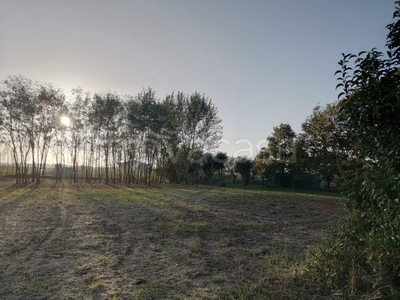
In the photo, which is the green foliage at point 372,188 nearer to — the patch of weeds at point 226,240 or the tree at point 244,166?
the patch of weeds at point 226,240

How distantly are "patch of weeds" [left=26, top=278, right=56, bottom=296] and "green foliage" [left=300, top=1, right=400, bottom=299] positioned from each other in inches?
135

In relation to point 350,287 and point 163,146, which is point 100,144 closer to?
point 163,146

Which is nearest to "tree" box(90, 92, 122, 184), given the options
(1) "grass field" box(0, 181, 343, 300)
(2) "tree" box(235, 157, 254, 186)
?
(2) "tree" box(235, 157, 254, 186)

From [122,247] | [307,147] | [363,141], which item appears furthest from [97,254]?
[307,147]

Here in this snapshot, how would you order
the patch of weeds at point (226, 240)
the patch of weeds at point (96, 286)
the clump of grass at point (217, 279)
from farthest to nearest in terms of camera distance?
1. the patch of weeds at point (226, 240)
2. the clump of grass at point (217, 279)
3. the patch of weeds at point (96, 286)

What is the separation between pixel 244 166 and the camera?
35.7 m

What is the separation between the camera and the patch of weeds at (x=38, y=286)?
3312mm

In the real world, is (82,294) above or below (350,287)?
below

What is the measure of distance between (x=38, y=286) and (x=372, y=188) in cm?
412

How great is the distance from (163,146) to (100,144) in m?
7.04

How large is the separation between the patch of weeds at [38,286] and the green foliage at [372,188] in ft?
11.2

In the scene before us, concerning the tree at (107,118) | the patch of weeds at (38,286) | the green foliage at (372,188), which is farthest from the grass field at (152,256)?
the tree at (107,118)

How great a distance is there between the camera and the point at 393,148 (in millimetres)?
2471

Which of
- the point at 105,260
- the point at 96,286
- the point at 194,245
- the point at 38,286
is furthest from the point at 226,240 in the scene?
the point at 38,286
